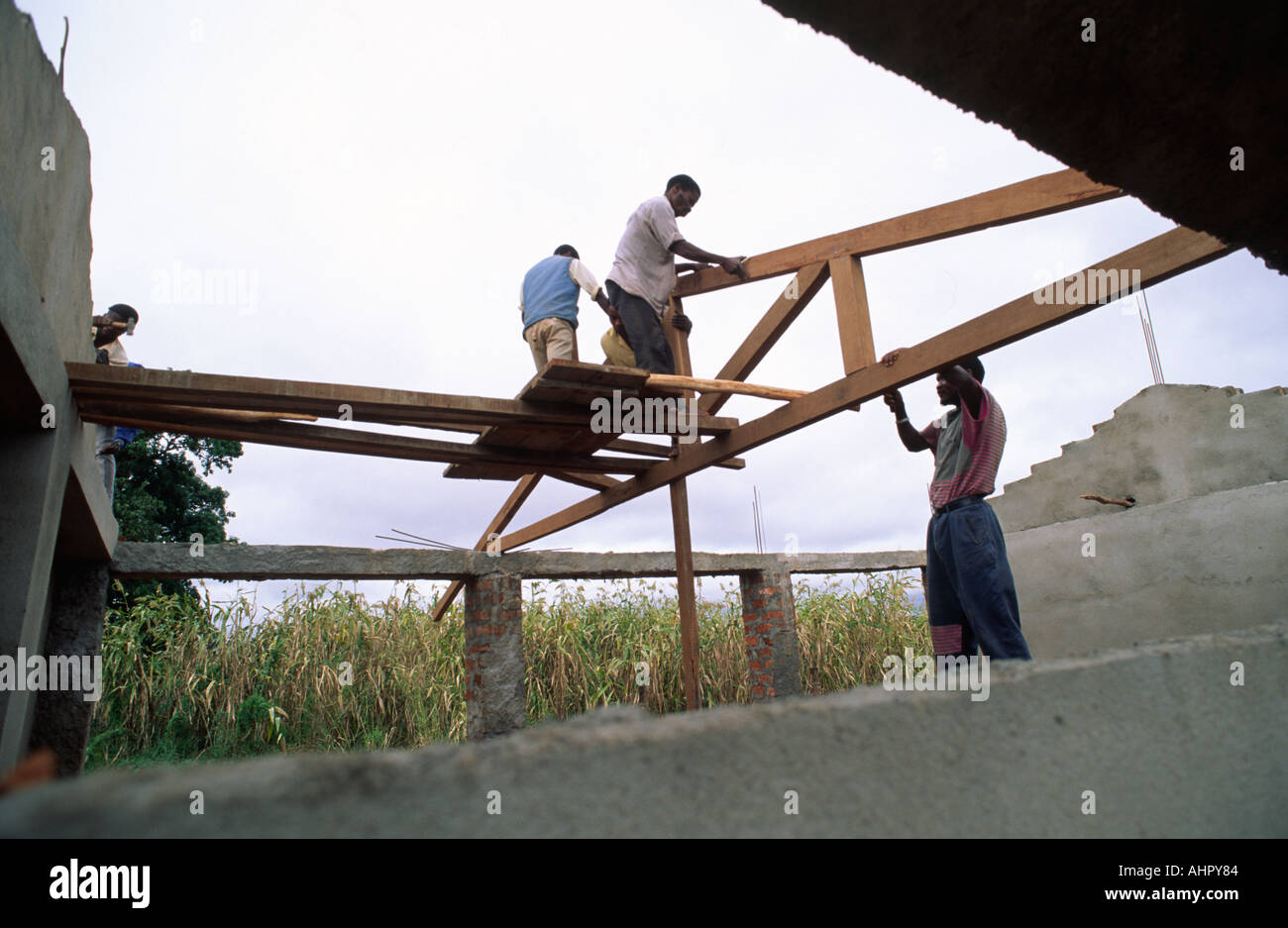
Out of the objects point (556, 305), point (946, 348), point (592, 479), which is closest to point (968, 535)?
point (946, 348)

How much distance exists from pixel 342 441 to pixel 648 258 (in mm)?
1938

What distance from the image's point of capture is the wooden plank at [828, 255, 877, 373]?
11.1ft

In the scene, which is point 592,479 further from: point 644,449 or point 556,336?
point 556,336

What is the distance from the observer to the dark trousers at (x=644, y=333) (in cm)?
425

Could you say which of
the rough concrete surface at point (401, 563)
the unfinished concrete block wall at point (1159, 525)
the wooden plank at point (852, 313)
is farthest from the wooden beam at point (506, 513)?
the unfinished concrete block wall at point (1159, 525)

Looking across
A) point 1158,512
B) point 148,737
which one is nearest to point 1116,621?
point 1158,512

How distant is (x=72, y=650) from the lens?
16.5ft

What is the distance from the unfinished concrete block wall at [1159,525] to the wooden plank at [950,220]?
2.45m

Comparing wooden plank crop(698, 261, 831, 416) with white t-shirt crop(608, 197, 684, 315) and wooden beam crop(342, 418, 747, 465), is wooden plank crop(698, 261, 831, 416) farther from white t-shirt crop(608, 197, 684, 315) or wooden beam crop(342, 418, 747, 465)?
white t-shirt crop(608, 197, 684, 315)

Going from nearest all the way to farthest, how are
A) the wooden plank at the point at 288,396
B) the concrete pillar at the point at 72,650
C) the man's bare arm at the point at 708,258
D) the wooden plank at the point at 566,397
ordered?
1. the wooden plank at the point at 288,396
2. the wooden plank at the point at 566,397
3. the man's bare arm at the point at 708,258
4. the concrete pillar at the point at 72,650

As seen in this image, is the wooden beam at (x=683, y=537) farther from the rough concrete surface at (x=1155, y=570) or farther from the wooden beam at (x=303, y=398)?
the rough concrete surface at (x=1155, y=570)

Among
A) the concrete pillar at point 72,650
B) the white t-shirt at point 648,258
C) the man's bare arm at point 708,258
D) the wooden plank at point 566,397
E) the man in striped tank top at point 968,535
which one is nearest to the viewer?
the man in striped tank top at point 968,535

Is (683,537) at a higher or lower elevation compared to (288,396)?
lower

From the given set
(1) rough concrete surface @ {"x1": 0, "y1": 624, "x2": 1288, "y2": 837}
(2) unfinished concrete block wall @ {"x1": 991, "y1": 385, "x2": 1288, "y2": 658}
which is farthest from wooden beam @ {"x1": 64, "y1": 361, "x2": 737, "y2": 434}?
(2) unfinished concrete block wall @ {"x1": 991, "y1": 385, "x2": 1288, "y2": 658}
